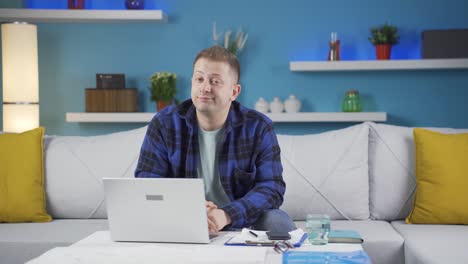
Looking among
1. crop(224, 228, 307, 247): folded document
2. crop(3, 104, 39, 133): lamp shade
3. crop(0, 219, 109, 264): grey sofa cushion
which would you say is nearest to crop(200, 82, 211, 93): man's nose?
crop(224, 228, 307, 247): folded document

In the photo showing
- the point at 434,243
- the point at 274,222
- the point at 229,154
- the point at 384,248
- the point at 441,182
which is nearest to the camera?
the point at 274,222

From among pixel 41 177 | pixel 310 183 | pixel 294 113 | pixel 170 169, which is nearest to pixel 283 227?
pixel 170 169

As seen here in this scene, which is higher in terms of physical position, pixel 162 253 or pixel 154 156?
pixel 154 156

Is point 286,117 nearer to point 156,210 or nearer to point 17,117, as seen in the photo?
point 17,117

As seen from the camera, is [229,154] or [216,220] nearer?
[216,220]

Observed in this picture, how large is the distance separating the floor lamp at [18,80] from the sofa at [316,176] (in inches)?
51.2

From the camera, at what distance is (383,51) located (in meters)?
4.85

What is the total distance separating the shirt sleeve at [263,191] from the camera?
2.27 meters

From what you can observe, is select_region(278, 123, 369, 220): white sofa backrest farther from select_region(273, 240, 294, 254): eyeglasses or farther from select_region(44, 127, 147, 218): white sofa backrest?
→ select_region(273, 240, 294, 254): eyeglasses

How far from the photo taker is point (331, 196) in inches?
126

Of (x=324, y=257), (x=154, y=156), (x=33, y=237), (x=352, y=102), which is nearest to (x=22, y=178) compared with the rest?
(x=33, y=237)

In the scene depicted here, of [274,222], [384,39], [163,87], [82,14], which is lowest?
[274,222]

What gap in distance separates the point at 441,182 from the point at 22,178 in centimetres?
186

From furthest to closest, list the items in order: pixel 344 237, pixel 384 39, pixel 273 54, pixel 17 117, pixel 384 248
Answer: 1. pixel 273 54
2. pixel 384 39
3. pixel 17 117
4. pixel 384 248
5. pixel 344 237
